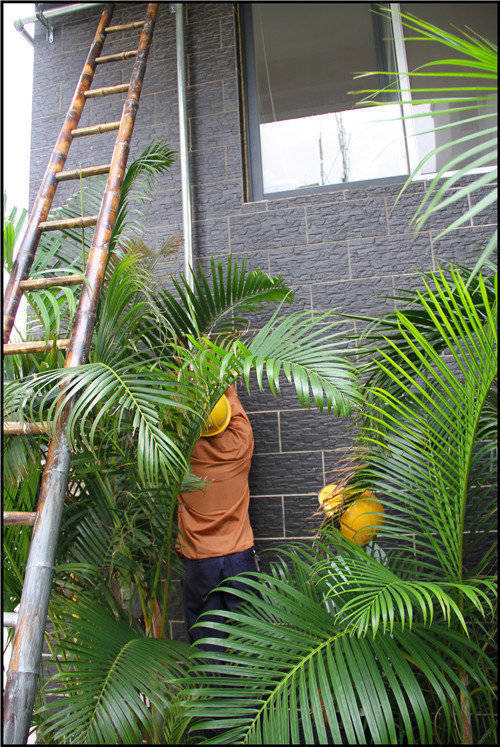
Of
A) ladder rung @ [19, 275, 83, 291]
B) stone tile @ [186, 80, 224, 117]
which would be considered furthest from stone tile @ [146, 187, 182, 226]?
ladder rung @ [19, 275, 83, 291]

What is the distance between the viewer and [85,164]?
117 inches

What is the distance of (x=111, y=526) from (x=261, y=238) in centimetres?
147

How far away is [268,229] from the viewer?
2.61 meters

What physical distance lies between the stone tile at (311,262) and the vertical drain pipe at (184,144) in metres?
0.40

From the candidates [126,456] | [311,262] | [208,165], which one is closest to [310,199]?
[311,262]

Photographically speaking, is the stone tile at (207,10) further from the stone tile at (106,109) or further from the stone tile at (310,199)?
the stone tile at (310,199)

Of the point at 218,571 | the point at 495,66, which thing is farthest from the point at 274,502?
the point at 495,66

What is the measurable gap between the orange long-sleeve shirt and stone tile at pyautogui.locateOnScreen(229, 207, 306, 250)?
1.00 metres

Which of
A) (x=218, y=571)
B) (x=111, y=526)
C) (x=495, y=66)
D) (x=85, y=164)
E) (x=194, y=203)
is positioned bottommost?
(x=218, y=571)

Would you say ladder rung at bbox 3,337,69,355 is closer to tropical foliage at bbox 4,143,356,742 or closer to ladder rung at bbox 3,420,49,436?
tropical foliage at bbox 4,143,356,742

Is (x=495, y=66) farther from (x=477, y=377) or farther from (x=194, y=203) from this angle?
(x=194, y=203)

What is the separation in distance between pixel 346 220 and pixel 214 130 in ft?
2.76

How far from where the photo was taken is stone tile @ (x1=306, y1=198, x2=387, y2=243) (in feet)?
8.21

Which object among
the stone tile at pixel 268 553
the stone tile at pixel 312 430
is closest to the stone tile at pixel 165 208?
the stone tile at pixel 312 430
